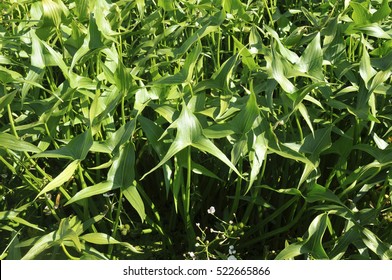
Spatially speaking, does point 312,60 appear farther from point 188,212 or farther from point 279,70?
point 188,212

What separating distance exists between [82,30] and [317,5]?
0.74 meters

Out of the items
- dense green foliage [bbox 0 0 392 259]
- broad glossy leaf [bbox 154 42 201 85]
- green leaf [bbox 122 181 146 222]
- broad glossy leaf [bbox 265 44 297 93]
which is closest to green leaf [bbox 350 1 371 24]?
dense green foliage [bbox 0 0 392 259]

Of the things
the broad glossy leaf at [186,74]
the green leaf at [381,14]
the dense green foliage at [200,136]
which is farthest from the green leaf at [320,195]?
the green leaf at [381,14]

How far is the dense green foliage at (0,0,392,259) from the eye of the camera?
1.21m

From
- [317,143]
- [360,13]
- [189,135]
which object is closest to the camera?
[189,135]

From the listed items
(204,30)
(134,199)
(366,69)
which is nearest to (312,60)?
(366,69)

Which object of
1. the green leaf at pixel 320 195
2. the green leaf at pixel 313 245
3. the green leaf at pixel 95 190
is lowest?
the green leaf at pixel 313 245

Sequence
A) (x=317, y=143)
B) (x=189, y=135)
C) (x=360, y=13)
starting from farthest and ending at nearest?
1. (x=360, y=13)
2. (x=317, y=143)
3. (x=189, y=135)

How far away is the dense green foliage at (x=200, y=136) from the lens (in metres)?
1.21

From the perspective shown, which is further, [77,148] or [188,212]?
[188,212]

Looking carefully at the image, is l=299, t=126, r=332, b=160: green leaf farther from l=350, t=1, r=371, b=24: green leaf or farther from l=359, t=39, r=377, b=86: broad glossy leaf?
l=350, t=1, r=371, b=24: green leaf

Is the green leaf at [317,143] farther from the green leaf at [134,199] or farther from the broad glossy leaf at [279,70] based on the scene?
the green leaf at [134,199]

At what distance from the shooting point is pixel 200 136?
1166mm
